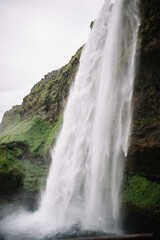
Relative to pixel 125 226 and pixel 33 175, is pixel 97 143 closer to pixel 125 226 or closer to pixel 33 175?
pixel 125 226

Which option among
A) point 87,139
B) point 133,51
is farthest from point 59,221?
point 133,51

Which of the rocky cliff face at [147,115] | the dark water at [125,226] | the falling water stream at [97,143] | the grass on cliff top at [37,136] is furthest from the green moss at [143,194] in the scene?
the grass on cliff top at [37,136]

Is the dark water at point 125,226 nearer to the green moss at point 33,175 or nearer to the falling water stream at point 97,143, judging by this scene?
the falling water stream at point 97,143

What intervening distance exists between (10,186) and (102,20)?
1150cm

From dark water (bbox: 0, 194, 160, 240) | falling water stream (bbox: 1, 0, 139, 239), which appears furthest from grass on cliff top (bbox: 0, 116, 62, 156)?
dark water (bbox: 0, 194, 160, 240)

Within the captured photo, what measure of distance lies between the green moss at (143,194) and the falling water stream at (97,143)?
20.9 inches

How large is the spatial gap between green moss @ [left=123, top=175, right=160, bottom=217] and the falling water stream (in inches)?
20.9

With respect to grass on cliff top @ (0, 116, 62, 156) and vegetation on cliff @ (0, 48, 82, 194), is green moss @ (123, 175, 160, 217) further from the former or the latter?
grass on cliff top @ (0, 116, 62, 156)

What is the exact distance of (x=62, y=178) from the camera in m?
9.20

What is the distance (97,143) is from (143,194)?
3008 millimetres

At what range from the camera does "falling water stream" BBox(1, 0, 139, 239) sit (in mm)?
6891

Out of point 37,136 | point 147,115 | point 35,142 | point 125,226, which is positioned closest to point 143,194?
point 125,226

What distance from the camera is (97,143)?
311 inches

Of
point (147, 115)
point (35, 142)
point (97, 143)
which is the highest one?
point (35, 142)
